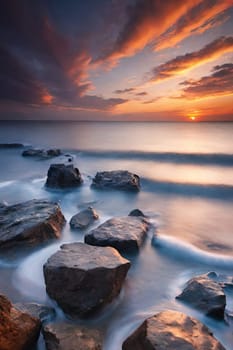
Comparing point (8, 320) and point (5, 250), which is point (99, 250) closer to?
point (8, 320)

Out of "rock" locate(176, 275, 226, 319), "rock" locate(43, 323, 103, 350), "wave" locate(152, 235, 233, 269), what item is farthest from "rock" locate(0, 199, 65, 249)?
"rock" locate(176, 275, 226, 319)

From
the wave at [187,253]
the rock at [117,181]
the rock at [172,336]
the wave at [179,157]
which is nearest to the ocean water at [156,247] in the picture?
the wave at [187,253]

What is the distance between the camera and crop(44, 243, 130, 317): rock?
2.45m

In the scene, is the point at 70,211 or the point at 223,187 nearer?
the point at 70,211

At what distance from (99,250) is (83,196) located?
4405 millimetres

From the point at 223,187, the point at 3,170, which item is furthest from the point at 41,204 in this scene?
the point at 3,170

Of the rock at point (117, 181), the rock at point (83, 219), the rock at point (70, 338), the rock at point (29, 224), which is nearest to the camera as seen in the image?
the rock at point (70, 338)

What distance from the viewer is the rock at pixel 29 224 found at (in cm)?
377

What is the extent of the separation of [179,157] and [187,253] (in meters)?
13.4

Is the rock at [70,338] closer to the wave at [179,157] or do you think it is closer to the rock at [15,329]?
the rock at [15,329]

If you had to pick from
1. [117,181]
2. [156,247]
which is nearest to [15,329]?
[156,247]

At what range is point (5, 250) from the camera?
3.66m

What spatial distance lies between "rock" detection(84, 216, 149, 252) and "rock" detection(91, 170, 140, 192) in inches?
135

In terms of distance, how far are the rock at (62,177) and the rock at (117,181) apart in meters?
0.66
